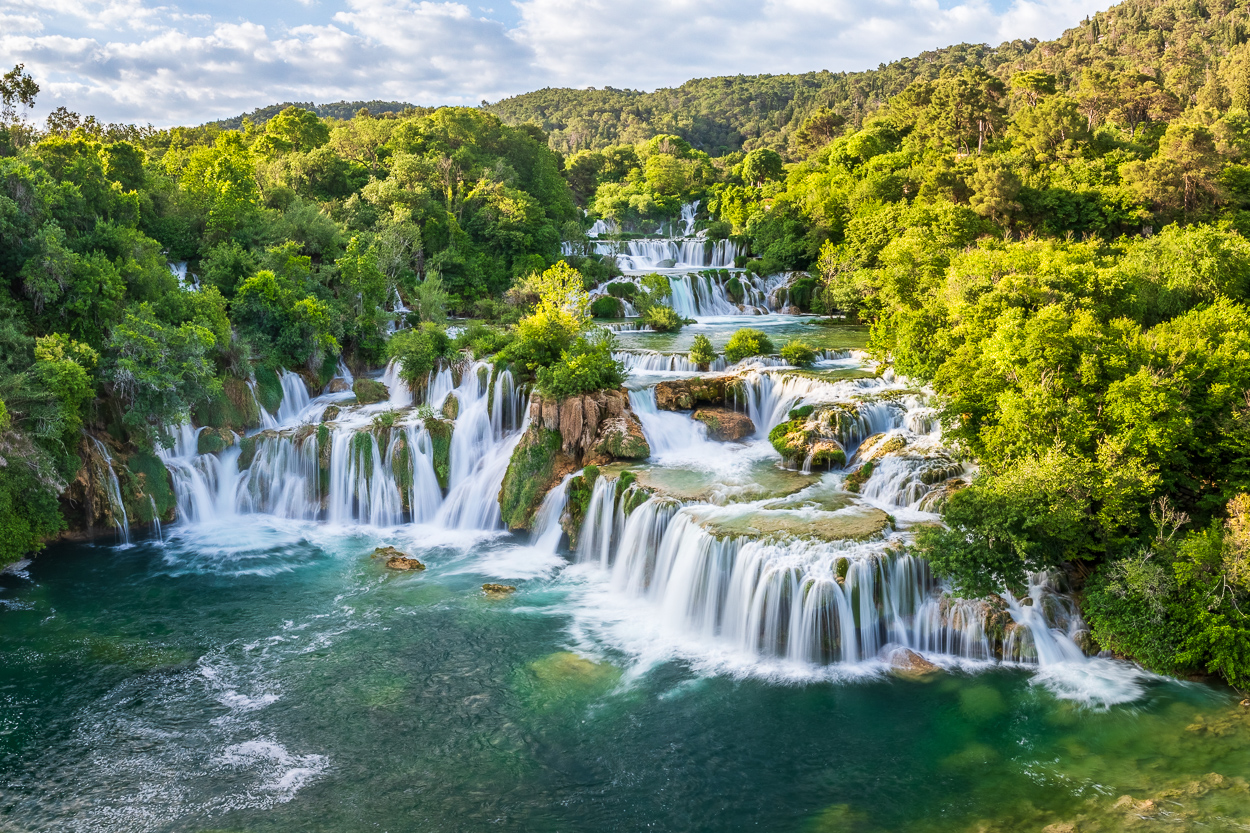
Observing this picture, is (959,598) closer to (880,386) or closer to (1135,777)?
(1135,777)

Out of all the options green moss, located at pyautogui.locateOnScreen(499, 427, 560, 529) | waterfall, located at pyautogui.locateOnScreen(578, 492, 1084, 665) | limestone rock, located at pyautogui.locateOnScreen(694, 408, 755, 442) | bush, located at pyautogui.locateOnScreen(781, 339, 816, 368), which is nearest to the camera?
waterfall, located at pyautogui.locateOnScreen(578, 492, 1084, 665)

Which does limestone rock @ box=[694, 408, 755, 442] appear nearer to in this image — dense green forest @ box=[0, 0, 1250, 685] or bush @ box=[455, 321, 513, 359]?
dense green forest @ box=[0, 0, 1250, 685]

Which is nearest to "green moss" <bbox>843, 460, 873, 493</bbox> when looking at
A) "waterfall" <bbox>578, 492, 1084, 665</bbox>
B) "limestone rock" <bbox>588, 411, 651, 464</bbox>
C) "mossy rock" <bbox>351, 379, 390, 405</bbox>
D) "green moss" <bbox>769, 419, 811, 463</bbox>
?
"green moss" <bbox>769, 419, 811, 463</bbox>

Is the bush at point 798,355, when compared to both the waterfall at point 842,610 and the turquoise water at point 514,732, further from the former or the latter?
the turquoise water at point 514,732

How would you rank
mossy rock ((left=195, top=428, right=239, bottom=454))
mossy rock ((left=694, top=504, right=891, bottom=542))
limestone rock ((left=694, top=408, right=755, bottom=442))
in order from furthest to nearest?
limestone rock ((left=694, top=408, right=755, bottom=442)), mossy rock ((left=195, top=428, right=239, bottom=454)), mossy rock ((left=694, top=504, right=891, bottom=542))

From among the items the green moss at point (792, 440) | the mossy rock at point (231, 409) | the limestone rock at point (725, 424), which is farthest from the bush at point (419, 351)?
the green moss at point (792, 440)

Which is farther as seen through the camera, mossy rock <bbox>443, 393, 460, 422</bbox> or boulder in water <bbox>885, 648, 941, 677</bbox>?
mossy rock <bbox>443, 393, 460, 422</bbox>
